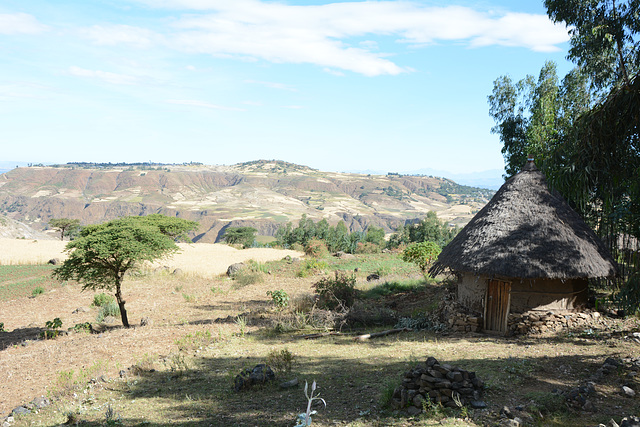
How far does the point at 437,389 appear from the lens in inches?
253

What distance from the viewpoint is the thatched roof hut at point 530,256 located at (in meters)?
10.7

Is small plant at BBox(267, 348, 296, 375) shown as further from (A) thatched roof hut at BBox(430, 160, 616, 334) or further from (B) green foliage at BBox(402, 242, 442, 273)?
(B) green foliage at BBox(402, 242, 442, 273)

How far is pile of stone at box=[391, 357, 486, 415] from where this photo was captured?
20.6 feet

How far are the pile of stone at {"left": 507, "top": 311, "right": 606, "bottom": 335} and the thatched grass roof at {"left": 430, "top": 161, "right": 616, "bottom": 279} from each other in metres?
1.26

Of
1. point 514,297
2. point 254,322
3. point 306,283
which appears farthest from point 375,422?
point 306,283

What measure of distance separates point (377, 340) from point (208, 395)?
5379 millimetres

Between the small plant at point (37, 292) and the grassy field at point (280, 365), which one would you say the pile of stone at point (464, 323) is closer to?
the grassy field at point (280, 365)

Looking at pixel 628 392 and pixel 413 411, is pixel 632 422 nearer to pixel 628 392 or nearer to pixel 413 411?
pixel 628 392

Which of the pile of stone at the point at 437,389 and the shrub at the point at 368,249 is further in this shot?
the shrub at the point at 368,249

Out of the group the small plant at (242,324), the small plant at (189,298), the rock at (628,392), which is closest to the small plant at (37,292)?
the small plant at (189,298)

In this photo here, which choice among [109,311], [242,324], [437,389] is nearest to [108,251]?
[109,311]

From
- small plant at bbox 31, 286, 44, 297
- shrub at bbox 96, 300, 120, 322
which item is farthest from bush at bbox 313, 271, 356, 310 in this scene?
small plant at bbox 31, 286, 44, 297

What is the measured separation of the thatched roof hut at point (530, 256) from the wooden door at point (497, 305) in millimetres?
29

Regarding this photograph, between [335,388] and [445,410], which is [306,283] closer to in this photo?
[335,388]
